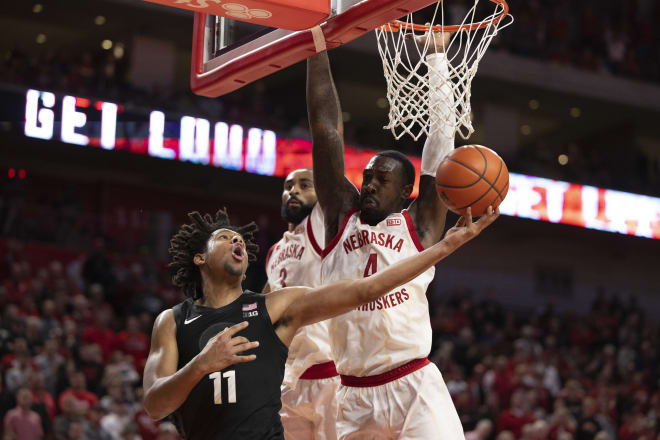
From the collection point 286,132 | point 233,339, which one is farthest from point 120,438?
point 286,132

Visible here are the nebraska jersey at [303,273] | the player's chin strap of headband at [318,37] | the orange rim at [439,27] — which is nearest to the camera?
the player's chin strap of headband at [318,37]

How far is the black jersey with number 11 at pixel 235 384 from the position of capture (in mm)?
3791

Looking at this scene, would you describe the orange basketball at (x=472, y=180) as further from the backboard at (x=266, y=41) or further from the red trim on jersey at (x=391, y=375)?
the red trim on jersey at (x=391, y=375)

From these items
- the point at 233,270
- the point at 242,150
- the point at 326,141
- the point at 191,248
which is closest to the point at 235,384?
the point at 233,270

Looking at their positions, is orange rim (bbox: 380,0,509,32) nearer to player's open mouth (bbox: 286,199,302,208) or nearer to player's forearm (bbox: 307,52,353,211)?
player's forearm (bbox: 307,52,353,211)

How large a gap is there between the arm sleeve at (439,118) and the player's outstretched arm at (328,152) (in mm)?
440

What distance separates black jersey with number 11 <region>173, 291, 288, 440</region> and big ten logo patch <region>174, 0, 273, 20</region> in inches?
47.6

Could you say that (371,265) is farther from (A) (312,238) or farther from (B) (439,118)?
(A) (312,238)

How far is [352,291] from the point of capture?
386cm

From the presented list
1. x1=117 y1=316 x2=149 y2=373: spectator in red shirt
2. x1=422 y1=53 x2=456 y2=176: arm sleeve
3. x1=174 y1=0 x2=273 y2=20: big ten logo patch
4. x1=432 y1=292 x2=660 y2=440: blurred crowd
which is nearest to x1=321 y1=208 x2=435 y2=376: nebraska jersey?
x1=422 y1=53 x2=456 y2=176: arm sleeve

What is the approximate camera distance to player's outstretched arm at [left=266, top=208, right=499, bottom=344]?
376cm

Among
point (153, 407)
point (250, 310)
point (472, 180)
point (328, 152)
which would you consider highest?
point (328, 152)

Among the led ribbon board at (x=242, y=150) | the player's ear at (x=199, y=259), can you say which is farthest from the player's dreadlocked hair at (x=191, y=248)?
the led ribbon board at (x=242, y=150)

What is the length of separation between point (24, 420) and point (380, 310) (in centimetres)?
539
